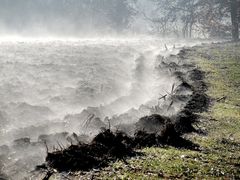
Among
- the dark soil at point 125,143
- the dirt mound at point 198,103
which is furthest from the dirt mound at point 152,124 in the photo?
the dirt mound at point 198,103

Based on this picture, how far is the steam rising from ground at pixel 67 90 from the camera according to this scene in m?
22.6

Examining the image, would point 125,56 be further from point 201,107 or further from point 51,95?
point 201,107

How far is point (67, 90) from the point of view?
33094 millimetres

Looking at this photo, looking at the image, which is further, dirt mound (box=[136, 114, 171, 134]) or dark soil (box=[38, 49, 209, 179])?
dirt mound (box=[136, 114, 171, 134])

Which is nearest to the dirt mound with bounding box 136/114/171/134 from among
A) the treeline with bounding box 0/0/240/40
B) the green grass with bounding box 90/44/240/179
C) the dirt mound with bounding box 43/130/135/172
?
the green grass with bounding box 90/44/240/179

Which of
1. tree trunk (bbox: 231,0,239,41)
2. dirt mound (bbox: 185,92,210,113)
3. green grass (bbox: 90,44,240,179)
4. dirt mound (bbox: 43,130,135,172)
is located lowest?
green grass (bbox: 90,44,240,179)

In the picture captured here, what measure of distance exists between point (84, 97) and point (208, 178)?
18.3m

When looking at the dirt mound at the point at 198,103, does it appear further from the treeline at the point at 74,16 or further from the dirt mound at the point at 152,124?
the treeline at the point at 74,16

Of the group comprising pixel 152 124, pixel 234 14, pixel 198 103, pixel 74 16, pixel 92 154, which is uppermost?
pixel 74 16

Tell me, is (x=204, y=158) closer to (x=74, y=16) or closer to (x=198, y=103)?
(x=198, y=103)

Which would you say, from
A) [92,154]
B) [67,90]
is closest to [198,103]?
[92,154]

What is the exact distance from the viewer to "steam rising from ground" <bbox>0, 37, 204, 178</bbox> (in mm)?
22609

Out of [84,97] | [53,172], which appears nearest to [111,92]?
[84,97]

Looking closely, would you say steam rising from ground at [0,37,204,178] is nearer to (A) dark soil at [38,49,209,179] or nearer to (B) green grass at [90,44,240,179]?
(A) dark soil at [38,49,209,179]
